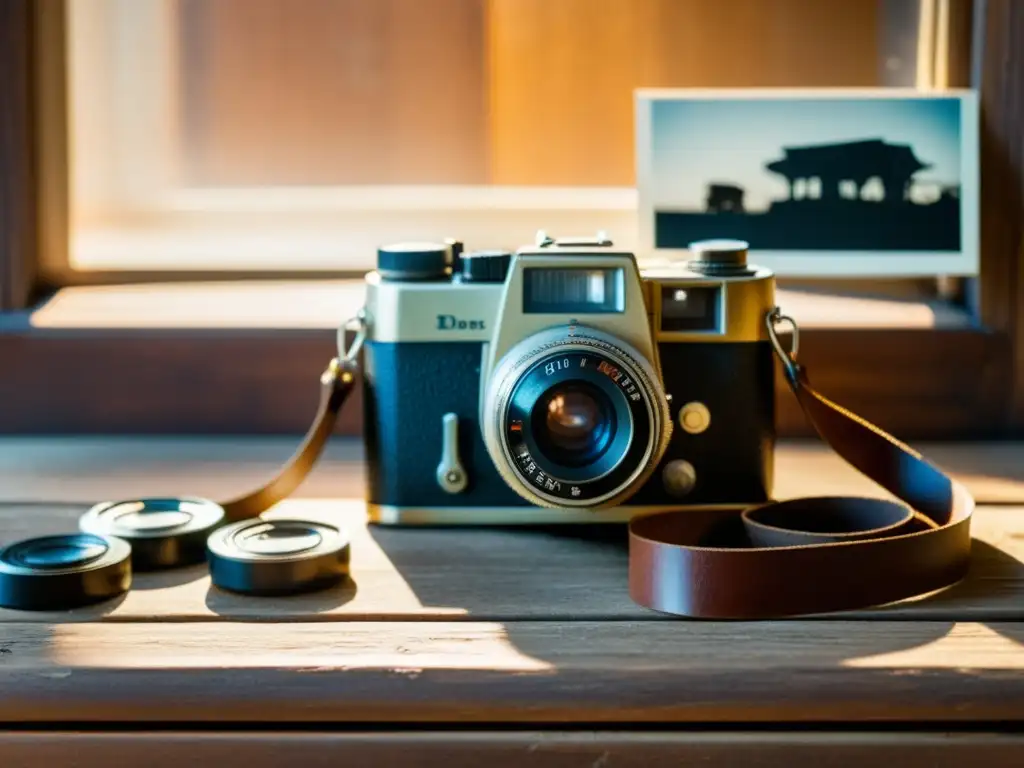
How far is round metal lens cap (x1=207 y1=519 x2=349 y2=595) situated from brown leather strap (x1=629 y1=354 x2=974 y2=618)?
0.48 ft

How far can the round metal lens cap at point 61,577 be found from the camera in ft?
2.18

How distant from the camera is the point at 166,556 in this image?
2.39 ft

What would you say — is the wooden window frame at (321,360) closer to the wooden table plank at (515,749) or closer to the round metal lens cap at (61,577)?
the round metal lens cap at (61,577)

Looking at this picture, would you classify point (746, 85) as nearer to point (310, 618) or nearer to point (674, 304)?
point (674, 304)

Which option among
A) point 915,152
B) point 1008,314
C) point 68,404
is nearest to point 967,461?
point 1008,314

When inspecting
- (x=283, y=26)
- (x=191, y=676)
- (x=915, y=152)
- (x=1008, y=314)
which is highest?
(x=283, y=26)

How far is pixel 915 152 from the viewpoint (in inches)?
40.1

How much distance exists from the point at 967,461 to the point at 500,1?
51 centimetres

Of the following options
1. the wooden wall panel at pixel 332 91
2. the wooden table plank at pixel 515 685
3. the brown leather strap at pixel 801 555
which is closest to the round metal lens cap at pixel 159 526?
the wooden table plank at pixel 515 685

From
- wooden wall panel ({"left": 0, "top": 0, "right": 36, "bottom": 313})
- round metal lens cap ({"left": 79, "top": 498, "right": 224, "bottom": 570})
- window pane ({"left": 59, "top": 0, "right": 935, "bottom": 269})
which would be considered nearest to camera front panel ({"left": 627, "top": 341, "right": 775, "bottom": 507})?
round metal lens cap ({"left": 79, "top": 498, "right": 224, "bottom": 570})

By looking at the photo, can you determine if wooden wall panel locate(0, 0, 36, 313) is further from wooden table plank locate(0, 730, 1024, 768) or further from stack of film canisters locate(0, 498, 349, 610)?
wooden table plank locate(0, 730, 1024, 768)

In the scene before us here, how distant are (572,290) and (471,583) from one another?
Result: 0.52 feet

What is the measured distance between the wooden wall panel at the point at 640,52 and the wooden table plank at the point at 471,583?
0.45 metres

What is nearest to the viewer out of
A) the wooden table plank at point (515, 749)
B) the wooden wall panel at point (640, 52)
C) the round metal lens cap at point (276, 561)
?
the wooden table plank at point (515, 749)
